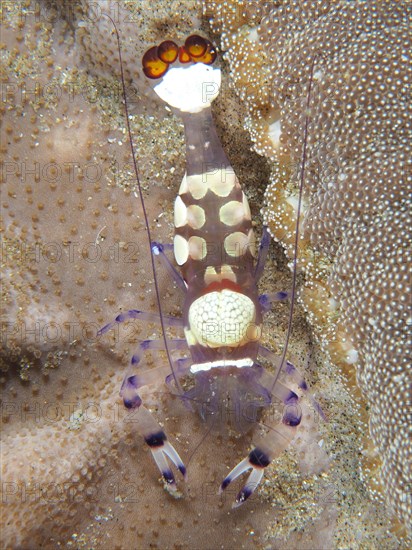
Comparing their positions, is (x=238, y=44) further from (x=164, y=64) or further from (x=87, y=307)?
(x=87, y=307)

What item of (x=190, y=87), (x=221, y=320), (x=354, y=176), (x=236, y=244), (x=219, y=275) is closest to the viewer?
(x=354, y=176)

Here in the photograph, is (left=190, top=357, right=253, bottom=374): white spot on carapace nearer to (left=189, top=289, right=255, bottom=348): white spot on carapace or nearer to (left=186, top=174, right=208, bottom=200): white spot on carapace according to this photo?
(left=189, top=289, right=255, bottom=348): white spot on carapace

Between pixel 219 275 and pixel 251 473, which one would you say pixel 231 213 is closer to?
pixel 219 275

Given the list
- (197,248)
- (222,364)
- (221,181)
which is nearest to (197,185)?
(221,181)

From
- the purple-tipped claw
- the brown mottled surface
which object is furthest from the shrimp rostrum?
the brown mottled surface

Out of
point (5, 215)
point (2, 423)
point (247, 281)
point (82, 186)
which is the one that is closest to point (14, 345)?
point (2, 423)

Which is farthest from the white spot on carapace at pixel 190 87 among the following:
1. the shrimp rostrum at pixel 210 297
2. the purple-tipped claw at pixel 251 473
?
the purple-tipped claw at pixel 251 473
